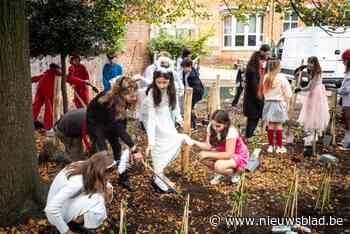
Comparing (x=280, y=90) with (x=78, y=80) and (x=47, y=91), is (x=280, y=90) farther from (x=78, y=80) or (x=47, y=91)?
(x=47, y=91)

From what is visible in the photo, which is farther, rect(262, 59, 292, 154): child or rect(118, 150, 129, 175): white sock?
rect(262, 59, 292, 154): child

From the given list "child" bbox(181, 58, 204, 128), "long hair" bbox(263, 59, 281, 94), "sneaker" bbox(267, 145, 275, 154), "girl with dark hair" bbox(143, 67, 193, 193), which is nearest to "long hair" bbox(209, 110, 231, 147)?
"girl with dark hair" bbox(143, 67, 193, 193)

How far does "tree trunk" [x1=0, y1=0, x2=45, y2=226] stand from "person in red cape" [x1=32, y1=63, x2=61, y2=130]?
373cm

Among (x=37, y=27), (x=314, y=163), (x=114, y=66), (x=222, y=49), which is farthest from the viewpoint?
(x=222, y=49)

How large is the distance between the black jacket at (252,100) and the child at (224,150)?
272 centimetres

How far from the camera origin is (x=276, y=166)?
6586mm

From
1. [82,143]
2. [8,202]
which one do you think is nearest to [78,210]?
[8,202]

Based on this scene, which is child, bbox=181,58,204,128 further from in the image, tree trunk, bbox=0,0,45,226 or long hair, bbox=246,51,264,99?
tree trunk, bbox=0,0,45,226

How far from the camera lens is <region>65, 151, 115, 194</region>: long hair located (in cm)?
353

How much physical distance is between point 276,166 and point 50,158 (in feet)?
11.3

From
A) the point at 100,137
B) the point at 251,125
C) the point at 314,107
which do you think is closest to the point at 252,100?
the point at 251,125

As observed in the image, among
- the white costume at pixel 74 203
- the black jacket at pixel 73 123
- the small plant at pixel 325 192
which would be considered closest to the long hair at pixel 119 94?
the black jacket at pixel 73 123

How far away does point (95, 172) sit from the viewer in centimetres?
351

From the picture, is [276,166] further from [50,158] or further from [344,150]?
[50,158]
